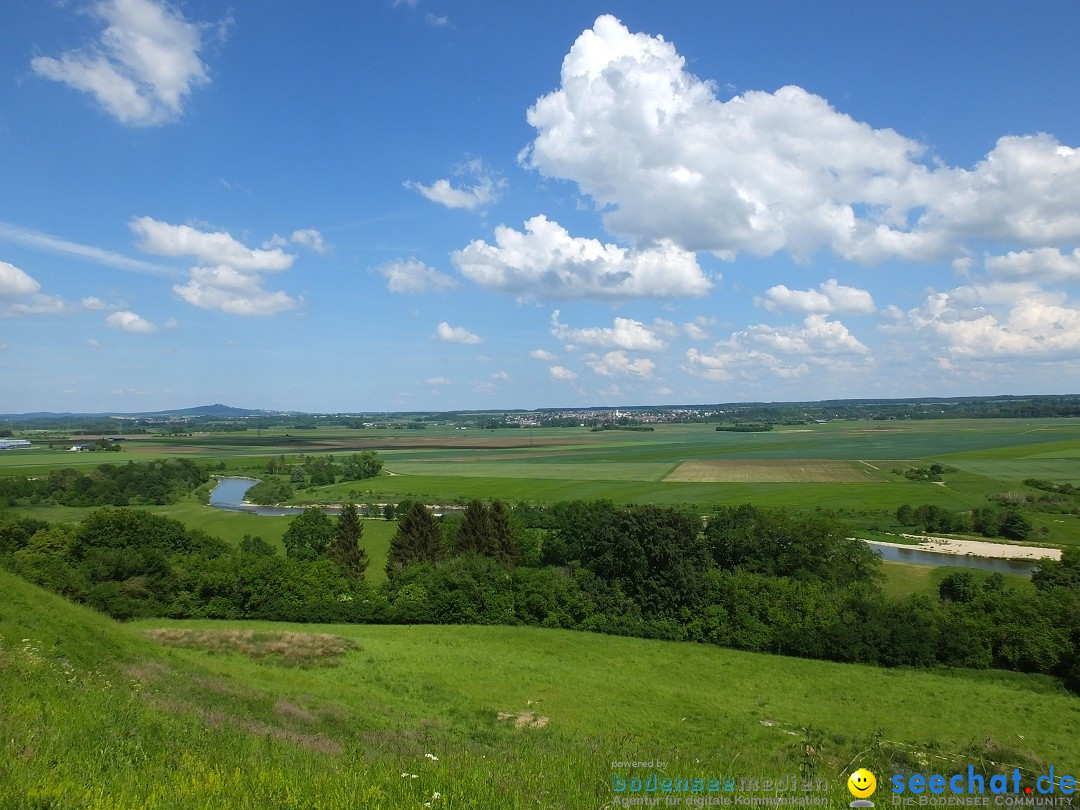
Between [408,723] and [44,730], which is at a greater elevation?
[44,730]

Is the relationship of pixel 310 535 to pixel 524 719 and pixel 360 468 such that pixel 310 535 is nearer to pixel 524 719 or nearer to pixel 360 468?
pixel 524 719

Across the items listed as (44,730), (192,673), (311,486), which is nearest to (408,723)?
(192,673)

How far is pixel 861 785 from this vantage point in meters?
9.26

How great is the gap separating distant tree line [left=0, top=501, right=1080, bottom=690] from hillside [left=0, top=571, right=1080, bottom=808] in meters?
2.20

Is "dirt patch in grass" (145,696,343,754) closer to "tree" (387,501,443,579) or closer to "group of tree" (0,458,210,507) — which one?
"tree" (387,501,443,579)

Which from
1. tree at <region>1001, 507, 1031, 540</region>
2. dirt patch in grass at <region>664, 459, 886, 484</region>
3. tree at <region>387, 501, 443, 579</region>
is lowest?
tree at <region>1001, 507, 1031, 540</region>

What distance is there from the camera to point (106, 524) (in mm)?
47969

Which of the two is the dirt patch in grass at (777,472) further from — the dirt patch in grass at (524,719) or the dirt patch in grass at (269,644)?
the dirt patch in grass at (524,719)

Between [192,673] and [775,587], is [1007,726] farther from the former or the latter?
[192,673]

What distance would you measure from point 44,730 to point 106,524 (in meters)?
47.7

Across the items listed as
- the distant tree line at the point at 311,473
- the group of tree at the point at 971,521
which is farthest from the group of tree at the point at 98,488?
the group of tree at the point at 971,521

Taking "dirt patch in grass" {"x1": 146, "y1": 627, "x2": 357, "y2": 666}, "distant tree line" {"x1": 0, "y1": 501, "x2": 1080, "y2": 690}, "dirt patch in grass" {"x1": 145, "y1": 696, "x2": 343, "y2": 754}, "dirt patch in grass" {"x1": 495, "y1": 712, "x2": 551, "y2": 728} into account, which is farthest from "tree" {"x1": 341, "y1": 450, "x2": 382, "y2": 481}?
"dirt patch in grass" {"x1": 145, "y1": 696, "x2": 343, "y2": 754}

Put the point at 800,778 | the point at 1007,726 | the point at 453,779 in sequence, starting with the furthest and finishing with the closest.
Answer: the point at 1007,726 < the point at 800,778 < the point at 453,779

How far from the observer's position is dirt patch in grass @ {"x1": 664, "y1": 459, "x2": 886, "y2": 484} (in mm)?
106312
